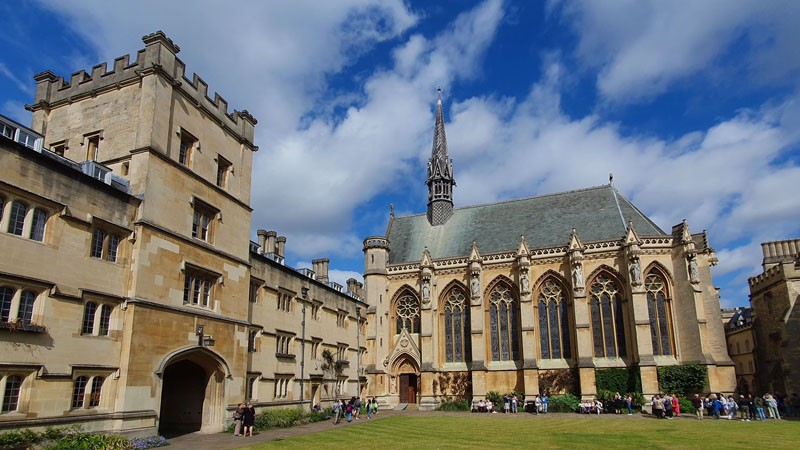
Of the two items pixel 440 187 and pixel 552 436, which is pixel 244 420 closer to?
pixel 552 436

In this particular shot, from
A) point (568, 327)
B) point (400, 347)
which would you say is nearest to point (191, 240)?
point (400, 347)

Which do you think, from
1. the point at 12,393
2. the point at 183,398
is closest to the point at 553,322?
the point at 183,398

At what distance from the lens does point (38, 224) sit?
1502 centimetres

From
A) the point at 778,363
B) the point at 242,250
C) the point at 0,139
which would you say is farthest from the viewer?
the point at 778,363

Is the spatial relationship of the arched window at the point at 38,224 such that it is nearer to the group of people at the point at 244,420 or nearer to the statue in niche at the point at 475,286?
the group of people at the point at 244,420

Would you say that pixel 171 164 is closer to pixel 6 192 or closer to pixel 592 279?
pixel 6 192

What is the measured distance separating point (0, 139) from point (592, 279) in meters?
35.4

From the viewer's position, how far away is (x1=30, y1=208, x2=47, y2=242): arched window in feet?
48.6

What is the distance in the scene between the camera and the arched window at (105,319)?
54.2ft

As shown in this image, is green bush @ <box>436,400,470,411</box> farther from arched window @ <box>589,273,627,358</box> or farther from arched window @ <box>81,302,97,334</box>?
arched window @ <box>81,302,97,334</box>

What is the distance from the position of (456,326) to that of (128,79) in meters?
29.7

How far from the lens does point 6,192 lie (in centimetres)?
1411

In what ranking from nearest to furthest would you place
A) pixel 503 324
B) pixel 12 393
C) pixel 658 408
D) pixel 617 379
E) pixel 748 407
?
pixel 12 393, pixel 748 407, pixel 658 408, pixel 617 379, pixel 503 324

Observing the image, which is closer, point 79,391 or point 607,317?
point 79,391
